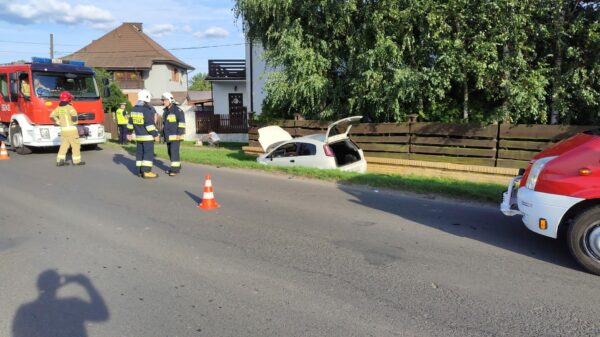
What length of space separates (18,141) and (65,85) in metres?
2.24

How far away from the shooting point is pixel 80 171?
10.7 m

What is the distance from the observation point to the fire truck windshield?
1365cm

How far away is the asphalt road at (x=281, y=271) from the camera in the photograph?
348 centimetres

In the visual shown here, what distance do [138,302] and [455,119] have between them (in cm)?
1088

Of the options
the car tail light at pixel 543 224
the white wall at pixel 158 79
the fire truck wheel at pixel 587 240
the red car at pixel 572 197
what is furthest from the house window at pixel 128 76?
the fire truck wheel at pixel 587 240

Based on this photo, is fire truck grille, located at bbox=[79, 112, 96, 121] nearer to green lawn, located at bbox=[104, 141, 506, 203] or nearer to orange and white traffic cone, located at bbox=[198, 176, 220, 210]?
green lawn, located at bbox=[104, 141, 506, 203]

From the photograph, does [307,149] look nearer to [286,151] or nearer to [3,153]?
[286,151]

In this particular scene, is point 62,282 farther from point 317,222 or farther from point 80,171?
point 80,171

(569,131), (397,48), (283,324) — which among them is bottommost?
(283,324)

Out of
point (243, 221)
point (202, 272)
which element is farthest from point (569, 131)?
point (202, 272)

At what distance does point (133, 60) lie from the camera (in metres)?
42.8

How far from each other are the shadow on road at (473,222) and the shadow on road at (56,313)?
4.16m

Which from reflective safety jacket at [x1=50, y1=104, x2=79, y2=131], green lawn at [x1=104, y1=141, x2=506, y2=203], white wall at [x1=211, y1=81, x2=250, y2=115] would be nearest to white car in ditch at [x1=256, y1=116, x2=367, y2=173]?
green lawn at [x1=104, y1=141, x2=506, y2=203]

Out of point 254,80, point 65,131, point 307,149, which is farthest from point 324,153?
point 254,80
